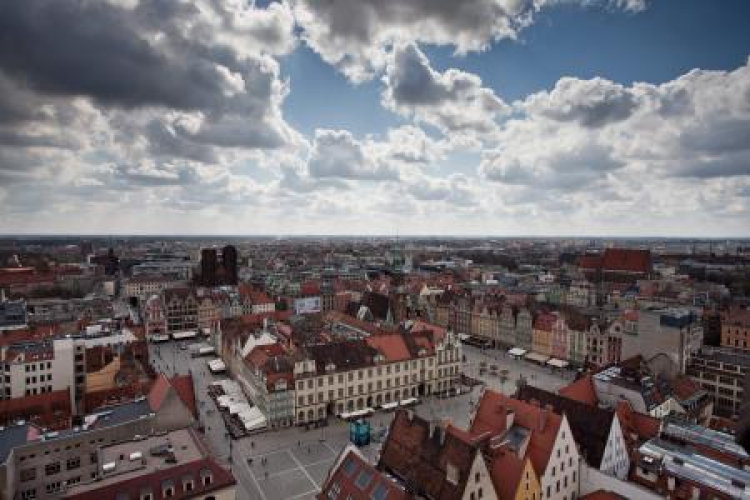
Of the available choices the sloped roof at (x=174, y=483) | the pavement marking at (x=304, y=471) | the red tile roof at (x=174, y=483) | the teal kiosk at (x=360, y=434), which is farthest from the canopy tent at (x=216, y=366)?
the sloped roof at (x=174, y=483)

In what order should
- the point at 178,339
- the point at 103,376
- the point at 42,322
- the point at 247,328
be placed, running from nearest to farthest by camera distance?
1. the point at 103,376
2. the point at 247,328
3. the point at 42,322
4. the point at 178,339

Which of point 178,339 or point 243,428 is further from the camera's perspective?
point 178,339

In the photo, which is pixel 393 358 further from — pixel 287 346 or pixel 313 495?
pixel 313 495

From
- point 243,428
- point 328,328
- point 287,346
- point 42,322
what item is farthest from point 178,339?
point 243,428

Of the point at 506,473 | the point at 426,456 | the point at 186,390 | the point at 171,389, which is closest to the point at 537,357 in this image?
the point at 506,473

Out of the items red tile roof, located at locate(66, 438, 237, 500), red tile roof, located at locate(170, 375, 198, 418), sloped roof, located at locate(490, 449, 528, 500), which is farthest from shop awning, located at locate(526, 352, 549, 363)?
red tile roof, located at locate(66, 438, 237, 500)

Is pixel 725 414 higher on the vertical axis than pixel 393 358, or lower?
lower
